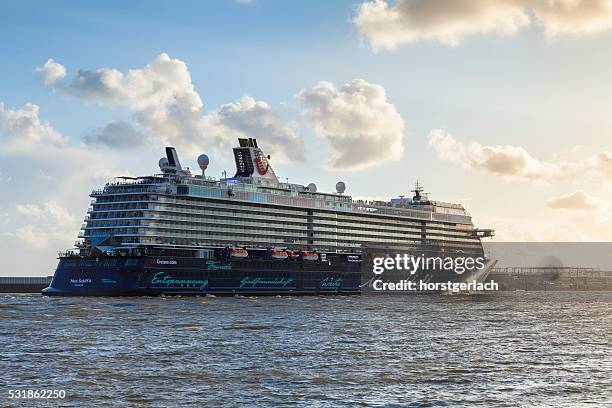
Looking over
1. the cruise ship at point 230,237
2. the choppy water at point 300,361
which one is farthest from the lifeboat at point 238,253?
the choppy water at point 300,361

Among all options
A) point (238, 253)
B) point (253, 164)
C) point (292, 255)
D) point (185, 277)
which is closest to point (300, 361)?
point (185, 277)

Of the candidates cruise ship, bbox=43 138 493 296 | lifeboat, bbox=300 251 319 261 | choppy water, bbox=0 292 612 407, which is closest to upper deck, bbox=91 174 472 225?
cruise ship, bbox=43 138 493 296

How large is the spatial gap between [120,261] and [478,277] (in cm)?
9294

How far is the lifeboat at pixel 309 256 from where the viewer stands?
123562mm

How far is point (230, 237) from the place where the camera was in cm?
11556

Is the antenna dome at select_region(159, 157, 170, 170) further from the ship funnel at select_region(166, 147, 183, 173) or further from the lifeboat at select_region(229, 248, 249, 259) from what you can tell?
the lifeboat at select_region(229, 248, 249, 259)

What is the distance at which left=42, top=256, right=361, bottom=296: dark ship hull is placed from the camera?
327 feet

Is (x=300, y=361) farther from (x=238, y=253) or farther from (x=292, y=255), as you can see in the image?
(x=292, y=255)

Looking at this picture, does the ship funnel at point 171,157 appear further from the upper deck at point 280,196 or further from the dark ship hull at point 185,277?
the dark ship hull at point 185,277

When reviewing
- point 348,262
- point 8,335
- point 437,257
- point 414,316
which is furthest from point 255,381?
point 437,257

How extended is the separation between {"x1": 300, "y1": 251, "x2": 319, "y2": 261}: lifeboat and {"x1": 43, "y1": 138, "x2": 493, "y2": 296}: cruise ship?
0.66 ft

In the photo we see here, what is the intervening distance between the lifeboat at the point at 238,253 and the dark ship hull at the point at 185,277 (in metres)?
0.87

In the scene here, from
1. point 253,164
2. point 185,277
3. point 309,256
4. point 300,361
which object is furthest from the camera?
point 253,164

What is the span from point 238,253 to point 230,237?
11.6 ft
